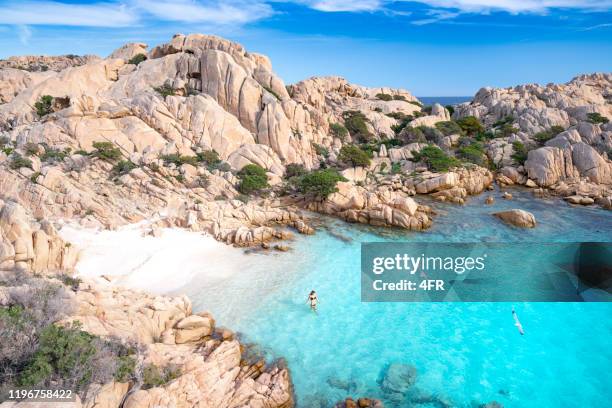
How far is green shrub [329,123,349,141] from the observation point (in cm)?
4797

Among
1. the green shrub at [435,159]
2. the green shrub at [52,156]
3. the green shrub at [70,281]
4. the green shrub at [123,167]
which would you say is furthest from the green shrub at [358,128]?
the green shrub at [70,281]

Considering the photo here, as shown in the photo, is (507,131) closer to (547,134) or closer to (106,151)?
(547,134)

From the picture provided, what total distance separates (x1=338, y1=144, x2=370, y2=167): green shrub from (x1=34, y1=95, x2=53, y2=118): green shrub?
98.9ft

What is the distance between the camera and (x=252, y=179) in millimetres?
32562

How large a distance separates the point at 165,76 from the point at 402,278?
36.0 meters

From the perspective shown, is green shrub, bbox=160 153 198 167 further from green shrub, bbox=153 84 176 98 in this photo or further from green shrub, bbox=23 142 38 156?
green shrub, bbox=153 84 176 98

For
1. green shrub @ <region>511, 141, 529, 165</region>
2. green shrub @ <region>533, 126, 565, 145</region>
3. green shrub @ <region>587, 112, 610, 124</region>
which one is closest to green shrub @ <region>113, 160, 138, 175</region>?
green shrub @ <region>511, 141, 529, 165</region>

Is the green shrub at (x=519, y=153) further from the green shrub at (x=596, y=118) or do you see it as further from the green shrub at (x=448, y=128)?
the green shrub at (x=596, y=118)

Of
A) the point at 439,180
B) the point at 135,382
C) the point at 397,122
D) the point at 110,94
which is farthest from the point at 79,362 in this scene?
the point at 397,122

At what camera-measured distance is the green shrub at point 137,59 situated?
47562 millimetres

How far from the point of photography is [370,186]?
123 feet

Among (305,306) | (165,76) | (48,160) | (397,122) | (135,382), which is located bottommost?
(305,306)

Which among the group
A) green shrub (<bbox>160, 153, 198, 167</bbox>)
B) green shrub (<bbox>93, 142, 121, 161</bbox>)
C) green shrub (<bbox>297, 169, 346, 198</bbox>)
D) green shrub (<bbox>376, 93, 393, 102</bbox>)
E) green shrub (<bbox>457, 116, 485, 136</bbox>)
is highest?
green shrub (<bbox>376, 93, 393, 102</bbox>)

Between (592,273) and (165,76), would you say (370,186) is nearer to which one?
(592,273)
